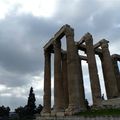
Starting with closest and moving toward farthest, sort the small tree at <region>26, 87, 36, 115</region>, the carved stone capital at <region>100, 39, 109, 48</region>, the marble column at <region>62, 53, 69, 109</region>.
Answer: the carved stone capital at <region>100, 39, 109, 48</region>, the marble column at <region>62, 53, 69, 109</region>, the small tree at <region>26, 87, 36, 115</region>

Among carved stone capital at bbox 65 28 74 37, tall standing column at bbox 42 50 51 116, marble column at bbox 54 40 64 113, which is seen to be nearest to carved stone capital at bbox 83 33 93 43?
carved stone capital at bbox 65 28 74 37

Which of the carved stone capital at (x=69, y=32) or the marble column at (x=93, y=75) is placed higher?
the carved stone capital at (x=69, y=32)

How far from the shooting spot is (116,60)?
52.4 meters

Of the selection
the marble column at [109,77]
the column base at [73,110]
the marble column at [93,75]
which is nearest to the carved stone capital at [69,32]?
the marble column at [93,75]

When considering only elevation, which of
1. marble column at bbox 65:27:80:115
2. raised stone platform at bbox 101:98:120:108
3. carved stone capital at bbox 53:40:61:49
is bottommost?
raised stone platform at bbox 101:98:120:108

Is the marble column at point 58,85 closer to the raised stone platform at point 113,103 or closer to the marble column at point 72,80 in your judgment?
the marble column at point 72,80

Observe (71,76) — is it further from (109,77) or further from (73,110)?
(109,77)

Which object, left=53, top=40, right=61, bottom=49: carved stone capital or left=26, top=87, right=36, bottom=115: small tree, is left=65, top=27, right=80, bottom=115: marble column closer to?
left=53, top=40, right=61, bottom=49: carved stone capital

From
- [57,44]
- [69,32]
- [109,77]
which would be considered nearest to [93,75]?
[109,77]

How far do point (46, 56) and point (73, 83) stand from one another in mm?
14923

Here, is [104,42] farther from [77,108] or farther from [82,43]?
[77,108]

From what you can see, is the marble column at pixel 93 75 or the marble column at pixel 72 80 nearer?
the marble column at pixel 72 80

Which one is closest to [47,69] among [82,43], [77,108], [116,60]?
[82,43]

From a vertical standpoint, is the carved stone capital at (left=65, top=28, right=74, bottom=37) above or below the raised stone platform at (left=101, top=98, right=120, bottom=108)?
above
